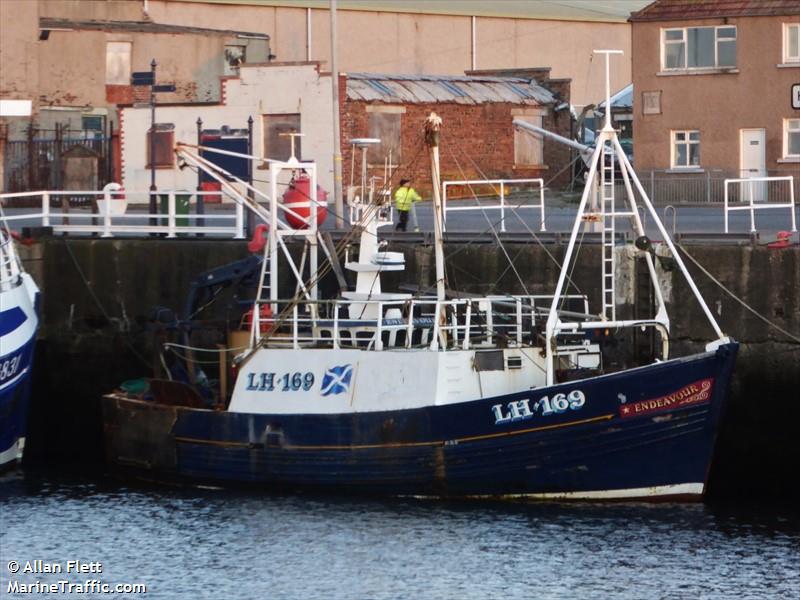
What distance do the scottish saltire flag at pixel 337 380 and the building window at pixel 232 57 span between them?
2989 centimetres

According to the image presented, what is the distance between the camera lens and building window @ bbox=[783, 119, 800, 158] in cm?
4475

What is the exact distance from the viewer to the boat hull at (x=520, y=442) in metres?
22.2

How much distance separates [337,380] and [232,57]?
100.0ft

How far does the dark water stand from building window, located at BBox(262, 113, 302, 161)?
22.1 m

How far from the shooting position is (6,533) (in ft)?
72.7

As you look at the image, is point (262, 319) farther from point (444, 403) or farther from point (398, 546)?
point (398, 546)

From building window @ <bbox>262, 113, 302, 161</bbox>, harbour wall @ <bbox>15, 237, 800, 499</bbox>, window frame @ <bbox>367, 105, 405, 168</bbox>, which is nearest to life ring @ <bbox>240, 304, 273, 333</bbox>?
harbour wall @ <bbox>15, 237, 800, 499</bbox>

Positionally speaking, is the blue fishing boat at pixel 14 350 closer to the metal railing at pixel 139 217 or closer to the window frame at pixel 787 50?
the metal railing at pixel 139 217

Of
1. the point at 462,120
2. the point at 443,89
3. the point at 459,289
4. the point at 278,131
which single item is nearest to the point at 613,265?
the point at 459,289

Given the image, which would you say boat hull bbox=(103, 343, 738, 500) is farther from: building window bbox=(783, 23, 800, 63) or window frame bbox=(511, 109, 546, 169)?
window frame bbox=(511, 109, 546, 169)

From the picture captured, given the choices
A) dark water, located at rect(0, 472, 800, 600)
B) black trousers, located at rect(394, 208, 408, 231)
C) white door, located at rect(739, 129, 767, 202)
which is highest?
white door, located at rect(739, 129, 767, 202)

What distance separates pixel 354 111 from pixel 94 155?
7452 millimetres

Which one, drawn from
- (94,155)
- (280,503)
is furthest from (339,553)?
(94,155)

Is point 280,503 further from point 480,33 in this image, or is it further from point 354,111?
point 480,33
